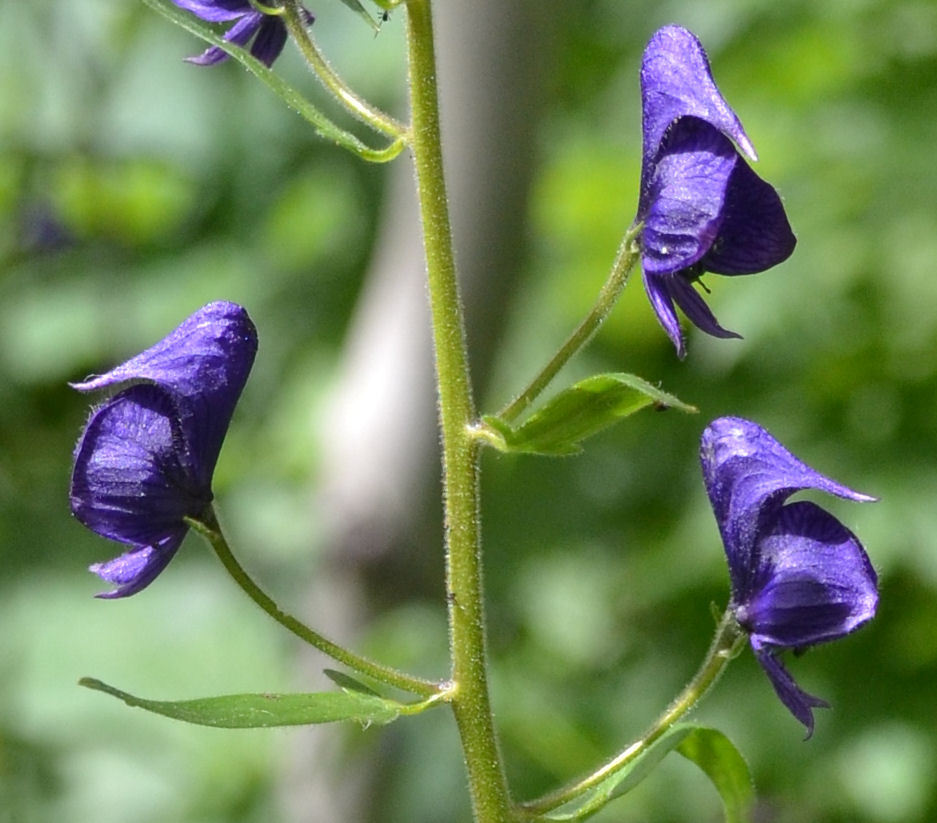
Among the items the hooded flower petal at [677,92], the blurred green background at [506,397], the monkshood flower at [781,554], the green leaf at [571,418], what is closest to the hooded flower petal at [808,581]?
the monkshood flower at [781,554]

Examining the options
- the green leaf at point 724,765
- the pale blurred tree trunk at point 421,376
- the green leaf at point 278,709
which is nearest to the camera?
the green leaf at point 278,709

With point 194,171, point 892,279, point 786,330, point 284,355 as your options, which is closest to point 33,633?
point 284,355

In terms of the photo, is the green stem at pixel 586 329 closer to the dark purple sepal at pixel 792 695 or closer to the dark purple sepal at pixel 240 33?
the dark purple sepal at pixel 792 695

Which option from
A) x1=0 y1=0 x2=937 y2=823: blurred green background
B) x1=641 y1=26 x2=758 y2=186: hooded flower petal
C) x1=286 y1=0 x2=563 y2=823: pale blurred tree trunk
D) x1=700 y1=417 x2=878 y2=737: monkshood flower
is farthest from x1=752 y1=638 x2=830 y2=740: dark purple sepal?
x1=286 y1=0 x2=563 y2=823: pale blurred tree trunk

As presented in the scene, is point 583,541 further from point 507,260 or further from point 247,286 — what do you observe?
point 247,286

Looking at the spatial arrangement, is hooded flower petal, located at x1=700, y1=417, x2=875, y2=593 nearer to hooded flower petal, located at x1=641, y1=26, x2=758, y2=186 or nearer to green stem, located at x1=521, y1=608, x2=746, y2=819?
green stem, located at x1=521, y1=608, x2=746, y2=819

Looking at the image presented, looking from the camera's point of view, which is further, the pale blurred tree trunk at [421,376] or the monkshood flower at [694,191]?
the pale blurred tree trunk at [421,376]

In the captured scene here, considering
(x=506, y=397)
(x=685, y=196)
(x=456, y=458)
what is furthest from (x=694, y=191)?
(x=506, y=397)
